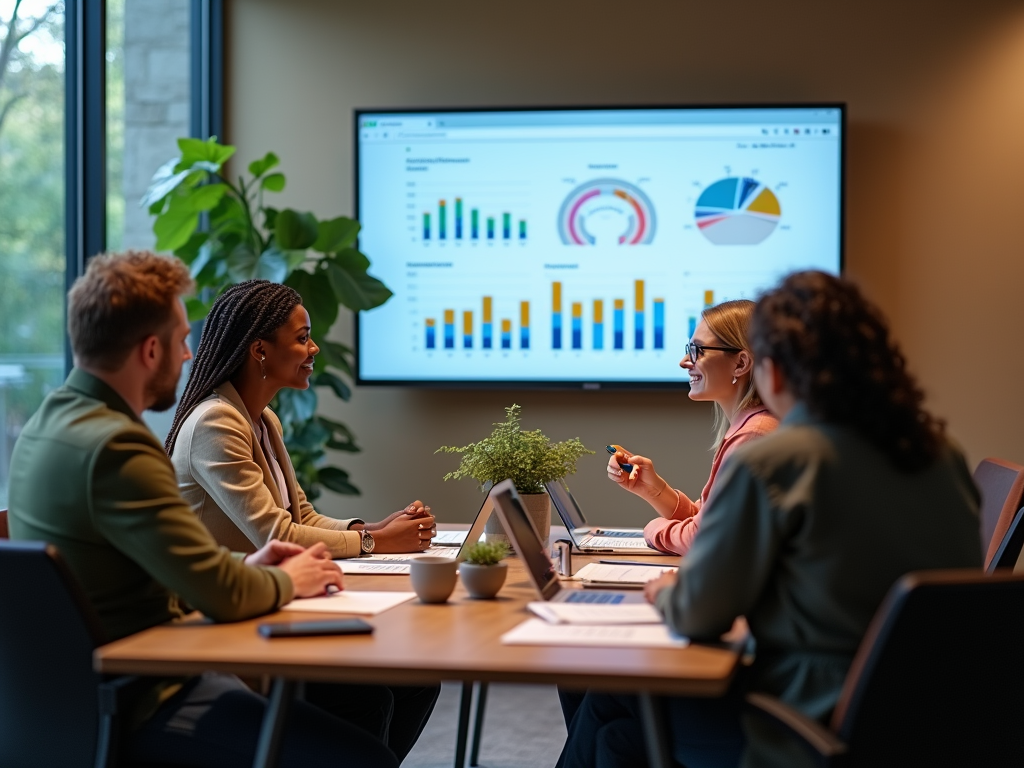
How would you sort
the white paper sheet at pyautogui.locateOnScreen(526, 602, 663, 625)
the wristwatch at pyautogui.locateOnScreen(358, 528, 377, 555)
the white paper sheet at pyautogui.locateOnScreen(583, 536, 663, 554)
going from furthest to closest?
the white paper sheet at pyautogui.locateOnScreen(583, 536, 663, 554)
the wristwatch at pyautogui.locateOnScreen(358, 528, 377, 555)
the white paper sheet at pyautogui.locateOnScreen(526, 602, 663, 625)

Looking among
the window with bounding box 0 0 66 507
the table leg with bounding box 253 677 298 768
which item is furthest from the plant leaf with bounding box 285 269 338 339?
the table leg with bounding box 253 677 298 768

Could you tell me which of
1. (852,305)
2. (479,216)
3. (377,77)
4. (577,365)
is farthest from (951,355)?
(852,305)

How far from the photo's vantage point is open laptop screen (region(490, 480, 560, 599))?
6.43 feet

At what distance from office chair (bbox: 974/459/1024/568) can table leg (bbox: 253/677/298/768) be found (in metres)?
1.70

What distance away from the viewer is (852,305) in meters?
1.65

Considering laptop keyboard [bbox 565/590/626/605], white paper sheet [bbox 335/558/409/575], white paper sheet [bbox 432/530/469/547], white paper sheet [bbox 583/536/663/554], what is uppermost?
laptop keyboard [bbox 565/590/626/605]

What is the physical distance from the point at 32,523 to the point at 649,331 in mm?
3058

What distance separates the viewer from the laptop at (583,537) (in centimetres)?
261

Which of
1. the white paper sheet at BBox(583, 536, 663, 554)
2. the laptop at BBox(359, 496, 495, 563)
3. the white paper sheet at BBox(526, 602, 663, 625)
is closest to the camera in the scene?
the white paper sheet at BBox(526, 602, 663, 625)

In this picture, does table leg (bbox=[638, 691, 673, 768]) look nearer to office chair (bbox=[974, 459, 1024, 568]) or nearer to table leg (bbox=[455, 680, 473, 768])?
office chair (bbox=[974, 459, 1024, 568])

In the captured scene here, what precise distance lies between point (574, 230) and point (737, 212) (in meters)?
0.67

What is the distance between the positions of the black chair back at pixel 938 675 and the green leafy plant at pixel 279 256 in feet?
9.80

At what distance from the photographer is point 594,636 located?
1683 millimetres

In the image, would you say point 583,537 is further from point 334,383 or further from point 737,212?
point 737,212
